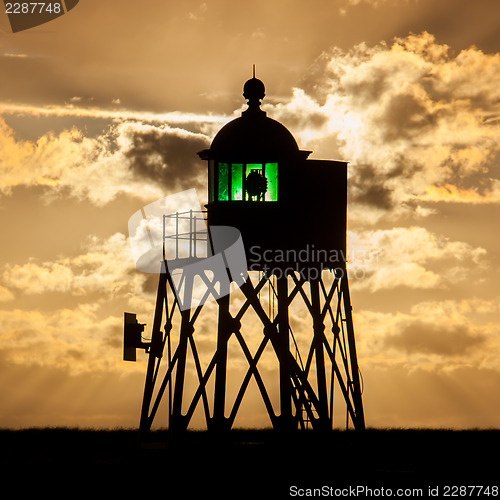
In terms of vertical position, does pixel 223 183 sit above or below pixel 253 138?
below

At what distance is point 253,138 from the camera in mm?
31922

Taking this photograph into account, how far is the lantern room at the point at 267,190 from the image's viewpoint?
31922 mm

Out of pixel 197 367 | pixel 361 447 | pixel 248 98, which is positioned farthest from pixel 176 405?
pixel 248 98

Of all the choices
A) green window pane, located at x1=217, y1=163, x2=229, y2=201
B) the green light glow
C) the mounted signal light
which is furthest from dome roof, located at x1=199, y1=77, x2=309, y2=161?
the mounted signal light

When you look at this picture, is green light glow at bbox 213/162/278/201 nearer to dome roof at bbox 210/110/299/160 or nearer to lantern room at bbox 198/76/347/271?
lantern room at bbox 198/76/347/271

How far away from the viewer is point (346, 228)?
3366 cm

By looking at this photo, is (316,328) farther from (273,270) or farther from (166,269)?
(166,269)

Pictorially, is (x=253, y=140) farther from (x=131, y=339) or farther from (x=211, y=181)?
(x=131, y=339)

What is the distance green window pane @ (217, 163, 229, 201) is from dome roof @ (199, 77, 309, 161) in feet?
1.40

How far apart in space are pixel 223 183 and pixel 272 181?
5.13ft

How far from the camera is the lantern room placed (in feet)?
105

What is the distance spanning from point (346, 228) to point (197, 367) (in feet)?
22.2

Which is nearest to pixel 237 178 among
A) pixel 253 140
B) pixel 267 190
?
pixel 267 190

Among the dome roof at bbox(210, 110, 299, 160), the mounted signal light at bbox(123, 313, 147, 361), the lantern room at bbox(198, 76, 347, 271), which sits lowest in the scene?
the mounted signal light at bbox(123, 313, 147, 361)
